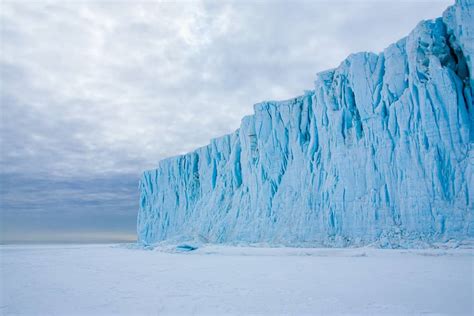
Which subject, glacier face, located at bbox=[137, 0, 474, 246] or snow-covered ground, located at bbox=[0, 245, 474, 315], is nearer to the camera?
snow-covered ground, located at bbox=[0, 245, 474, 315]

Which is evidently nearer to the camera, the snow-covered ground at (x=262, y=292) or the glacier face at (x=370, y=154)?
the snow-covered ground at (x=262, y=292)

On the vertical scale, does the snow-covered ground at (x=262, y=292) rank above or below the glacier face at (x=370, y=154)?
below

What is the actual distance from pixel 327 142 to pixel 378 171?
406 cm

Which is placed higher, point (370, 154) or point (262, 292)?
point (370, 154)

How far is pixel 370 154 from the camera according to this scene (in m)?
18.6

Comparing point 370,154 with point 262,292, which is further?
point 370,154

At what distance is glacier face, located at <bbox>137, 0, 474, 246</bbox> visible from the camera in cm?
1540

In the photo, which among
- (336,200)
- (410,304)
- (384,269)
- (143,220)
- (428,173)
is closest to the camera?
(410,304)

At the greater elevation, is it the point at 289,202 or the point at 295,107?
the point at 295,107

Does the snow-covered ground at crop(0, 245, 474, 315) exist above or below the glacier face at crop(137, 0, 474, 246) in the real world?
below

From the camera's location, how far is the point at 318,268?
10.9m

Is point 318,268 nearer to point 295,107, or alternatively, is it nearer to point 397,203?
point 397,203

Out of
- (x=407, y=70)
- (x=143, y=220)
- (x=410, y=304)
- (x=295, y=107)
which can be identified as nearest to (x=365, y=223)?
(x=407, y=70)

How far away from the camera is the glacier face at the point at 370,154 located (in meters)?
15.4
